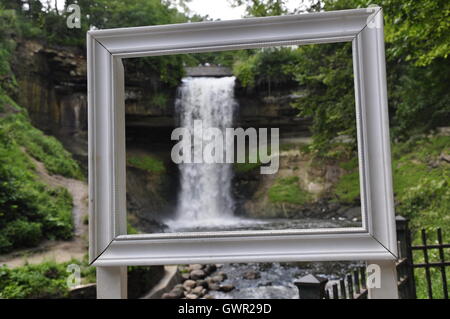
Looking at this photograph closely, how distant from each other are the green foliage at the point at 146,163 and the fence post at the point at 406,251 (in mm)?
2396

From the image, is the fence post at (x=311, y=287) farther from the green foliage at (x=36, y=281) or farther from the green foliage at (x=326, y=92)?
the green foliage at (x=326, y=92)

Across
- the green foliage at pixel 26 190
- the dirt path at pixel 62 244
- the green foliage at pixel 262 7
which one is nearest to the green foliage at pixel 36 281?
the dirt path at pixel 62 244

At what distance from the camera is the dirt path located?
294 centimetres

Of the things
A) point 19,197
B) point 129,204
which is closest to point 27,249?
point 19,197

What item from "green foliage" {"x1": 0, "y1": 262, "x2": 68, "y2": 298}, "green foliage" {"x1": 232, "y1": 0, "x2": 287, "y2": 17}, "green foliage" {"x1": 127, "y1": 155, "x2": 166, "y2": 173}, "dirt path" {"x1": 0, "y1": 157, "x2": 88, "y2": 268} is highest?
"green foliage" {"x1": 232, "y1": 0, "x2": 287, "y2": 17}

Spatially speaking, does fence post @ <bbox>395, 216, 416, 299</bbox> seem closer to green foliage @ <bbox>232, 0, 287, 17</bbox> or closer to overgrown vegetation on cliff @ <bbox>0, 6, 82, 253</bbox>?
green foliage @ <bbox>232, 0, 287, 17</bbox>

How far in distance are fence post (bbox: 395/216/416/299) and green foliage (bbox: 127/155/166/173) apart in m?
2.40

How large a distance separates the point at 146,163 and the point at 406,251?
2.84 m

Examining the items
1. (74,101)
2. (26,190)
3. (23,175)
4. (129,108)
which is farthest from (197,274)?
(74,101)

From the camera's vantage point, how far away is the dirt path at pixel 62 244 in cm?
294

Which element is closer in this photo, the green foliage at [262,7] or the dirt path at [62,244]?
the green foliage at [262,7]

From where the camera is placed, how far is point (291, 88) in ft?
17.5

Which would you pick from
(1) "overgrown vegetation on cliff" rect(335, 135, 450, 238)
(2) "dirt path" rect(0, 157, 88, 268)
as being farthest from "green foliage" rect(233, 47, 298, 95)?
(2) "dirt path" rect(0, 157, 88, 268)
